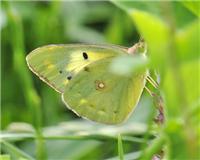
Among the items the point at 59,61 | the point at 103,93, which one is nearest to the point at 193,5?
the point at 103,93

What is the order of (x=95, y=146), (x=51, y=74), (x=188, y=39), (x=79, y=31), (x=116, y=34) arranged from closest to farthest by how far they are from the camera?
(x=188, y=39) < (x=51, y=74) < (x=95, y=146) < (x=116, y=34) < (x=79, y=31)

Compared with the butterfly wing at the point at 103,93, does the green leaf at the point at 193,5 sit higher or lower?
higher

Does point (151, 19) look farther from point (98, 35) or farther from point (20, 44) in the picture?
point (98, 35)

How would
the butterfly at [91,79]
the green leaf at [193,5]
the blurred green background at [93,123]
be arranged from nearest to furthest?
the blurred green background at [93,123], the green leaf at [193,5], the butterfly at [91,79]

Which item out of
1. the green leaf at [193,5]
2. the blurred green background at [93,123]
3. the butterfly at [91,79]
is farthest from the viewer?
→ the butterfly at [91,79]

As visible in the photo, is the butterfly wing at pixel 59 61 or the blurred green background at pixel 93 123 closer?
the blurred green background at pixel 93 123

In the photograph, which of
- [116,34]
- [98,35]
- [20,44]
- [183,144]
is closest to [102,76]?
[183,144]

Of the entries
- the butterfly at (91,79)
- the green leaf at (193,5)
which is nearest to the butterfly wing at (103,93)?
the butterfly at (91,79)

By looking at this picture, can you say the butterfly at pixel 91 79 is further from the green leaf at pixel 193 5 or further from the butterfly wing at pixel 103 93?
the green leaf at pixel 193 5
